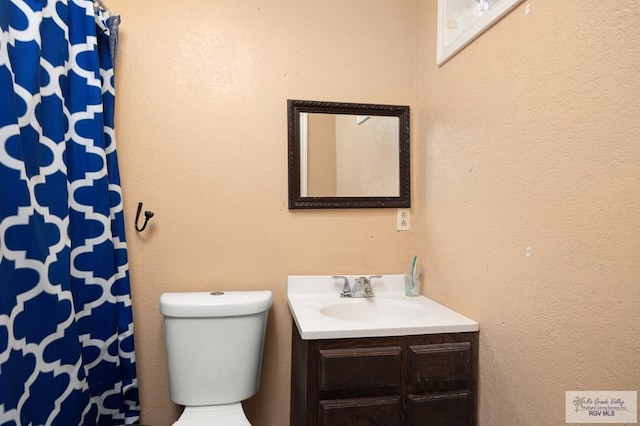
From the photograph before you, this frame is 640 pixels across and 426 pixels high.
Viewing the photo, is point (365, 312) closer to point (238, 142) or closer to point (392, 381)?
point (392, 381)

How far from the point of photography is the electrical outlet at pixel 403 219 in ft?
5.52

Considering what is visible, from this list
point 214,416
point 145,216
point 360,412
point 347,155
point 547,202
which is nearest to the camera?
point 547,202

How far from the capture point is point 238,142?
1.57m

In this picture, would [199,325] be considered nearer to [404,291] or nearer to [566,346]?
[404,291]

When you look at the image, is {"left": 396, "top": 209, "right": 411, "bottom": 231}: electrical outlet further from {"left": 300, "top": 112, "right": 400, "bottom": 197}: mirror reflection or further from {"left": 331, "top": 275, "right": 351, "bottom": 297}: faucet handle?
{"left": 331, "top": 275, "right": 351, "bottom": 297}: faucet handle

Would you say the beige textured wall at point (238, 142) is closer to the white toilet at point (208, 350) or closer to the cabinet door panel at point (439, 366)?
the white toilet at point (208, 350)

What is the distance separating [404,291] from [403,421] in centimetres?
61

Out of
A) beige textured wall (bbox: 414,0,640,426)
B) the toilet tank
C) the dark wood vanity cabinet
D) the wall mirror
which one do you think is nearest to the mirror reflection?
the wall mirror

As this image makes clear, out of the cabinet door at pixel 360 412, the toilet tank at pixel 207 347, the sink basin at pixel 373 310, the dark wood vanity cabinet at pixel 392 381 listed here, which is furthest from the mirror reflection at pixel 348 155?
the cabinet door at pixel 360 412

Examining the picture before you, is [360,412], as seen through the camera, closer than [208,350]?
Yes

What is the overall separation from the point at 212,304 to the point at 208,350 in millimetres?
175

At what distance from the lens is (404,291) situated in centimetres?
167

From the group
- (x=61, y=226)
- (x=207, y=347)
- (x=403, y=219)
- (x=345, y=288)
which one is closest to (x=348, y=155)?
(x=403, y=219)

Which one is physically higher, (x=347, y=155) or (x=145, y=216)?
(x=347, y=155)
